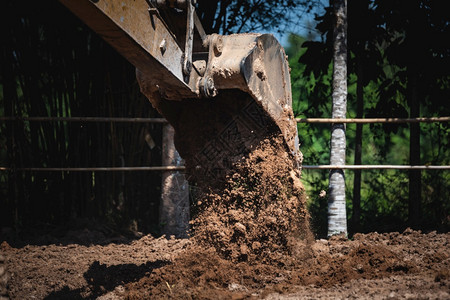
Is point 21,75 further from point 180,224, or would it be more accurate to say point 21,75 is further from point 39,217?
point 180,224

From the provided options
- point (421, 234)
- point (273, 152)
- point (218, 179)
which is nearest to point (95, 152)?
point (218, 179)

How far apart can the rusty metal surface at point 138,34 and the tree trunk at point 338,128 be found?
224 cm

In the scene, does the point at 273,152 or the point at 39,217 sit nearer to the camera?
the point at 273,152

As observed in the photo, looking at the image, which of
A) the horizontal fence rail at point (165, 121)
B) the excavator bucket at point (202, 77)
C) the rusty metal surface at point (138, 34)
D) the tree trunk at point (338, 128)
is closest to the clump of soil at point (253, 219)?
the excavator bucket at point (202, 77)

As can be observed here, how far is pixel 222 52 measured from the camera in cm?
Result: 287

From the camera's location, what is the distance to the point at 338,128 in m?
4.50

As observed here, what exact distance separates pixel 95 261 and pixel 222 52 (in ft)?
6.57

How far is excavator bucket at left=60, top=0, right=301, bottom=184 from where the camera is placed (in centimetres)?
206

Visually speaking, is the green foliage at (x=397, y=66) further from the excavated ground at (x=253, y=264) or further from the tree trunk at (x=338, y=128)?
the excavated ground at (x=253, y=264)

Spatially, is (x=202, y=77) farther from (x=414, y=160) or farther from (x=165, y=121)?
(x=414, y=160)

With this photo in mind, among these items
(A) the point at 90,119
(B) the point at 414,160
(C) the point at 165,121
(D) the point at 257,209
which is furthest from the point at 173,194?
(B) the point at 414,160

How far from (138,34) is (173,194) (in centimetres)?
292

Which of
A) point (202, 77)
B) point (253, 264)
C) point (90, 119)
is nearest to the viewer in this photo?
point (202, 77)

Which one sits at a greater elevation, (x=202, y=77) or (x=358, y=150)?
(x=202, y=77)
